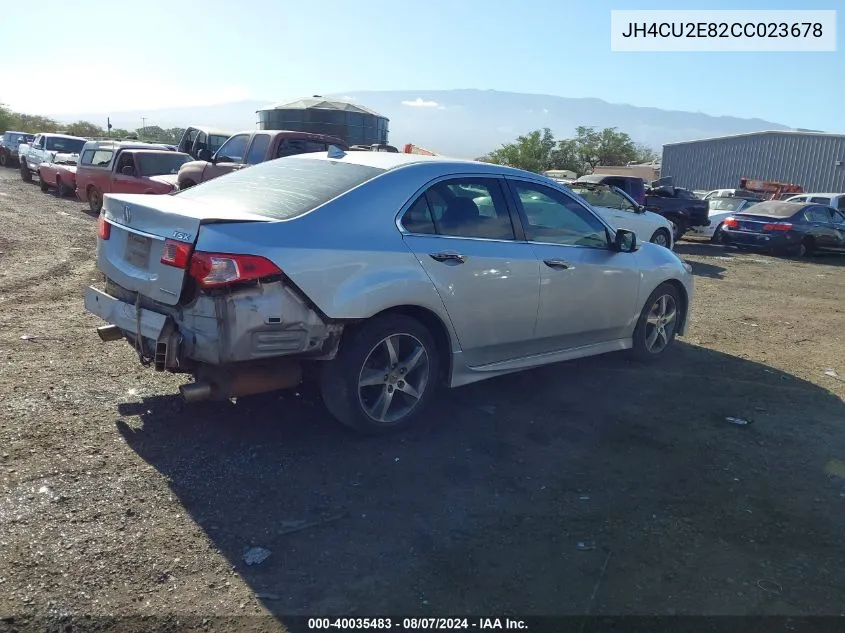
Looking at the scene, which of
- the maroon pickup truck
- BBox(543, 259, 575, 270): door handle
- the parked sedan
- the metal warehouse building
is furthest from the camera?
the metal warehouse building

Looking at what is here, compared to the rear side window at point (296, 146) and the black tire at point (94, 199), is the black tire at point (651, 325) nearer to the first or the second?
the rear side window at point (296, 146)

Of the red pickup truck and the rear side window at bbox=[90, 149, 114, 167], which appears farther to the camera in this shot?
the rear side window at bbox=[90, 149, 114, 167]

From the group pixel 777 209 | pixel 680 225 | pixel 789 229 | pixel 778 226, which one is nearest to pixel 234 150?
pixel 680 225

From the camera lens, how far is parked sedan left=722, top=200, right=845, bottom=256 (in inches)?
683

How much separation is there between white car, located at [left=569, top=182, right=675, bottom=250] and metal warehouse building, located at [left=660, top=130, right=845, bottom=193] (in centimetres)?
3090

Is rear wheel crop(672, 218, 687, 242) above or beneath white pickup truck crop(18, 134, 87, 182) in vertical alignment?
beneath

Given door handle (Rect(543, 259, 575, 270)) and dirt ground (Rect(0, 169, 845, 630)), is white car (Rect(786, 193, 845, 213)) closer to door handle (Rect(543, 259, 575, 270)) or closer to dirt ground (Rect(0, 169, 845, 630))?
dirt ground (Rect(0, 169, 845, 630))

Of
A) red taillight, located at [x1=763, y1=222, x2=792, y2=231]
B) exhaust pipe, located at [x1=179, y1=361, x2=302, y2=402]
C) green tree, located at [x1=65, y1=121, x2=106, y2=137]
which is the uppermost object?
green tree, located at [x1=65, y1=121, x2=106, y2=137]

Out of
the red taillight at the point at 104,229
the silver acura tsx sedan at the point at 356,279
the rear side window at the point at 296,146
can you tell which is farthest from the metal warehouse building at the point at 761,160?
the red taillight at the point at 104,229

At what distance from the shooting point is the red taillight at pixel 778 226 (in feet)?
56.8

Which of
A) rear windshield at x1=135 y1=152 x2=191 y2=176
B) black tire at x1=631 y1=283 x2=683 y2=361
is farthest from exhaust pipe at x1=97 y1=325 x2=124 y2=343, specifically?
rear windshield at x1=135 y1=152 x2=191 y2=176

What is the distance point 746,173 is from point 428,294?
43.3m

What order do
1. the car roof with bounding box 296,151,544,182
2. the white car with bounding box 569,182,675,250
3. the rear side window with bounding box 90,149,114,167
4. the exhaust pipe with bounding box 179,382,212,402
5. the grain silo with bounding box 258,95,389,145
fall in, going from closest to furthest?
the exhaust pipe with bounding box 179,382,212,402, the car roof with bounding box 296,151,544,182, the white car with bounding box 569,182,675,250, the rear side window with bounding box 90,149,114,167, the grain silo with bounding box 258,95,389,145

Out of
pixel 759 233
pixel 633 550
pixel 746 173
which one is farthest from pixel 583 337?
pixel 746 173
